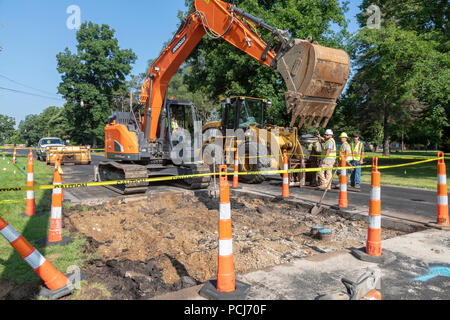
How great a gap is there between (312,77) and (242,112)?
242 inches

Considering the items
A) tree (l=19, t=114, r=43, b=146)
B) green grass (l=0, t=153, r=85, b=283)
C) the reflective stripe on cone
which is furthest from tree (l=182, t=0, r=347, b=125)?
tree (l=19, t=114, r=43, b=146)

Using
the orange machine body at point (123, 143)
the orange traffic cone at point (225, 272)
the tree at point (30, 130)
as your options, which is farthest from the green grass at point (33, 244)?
the tree at point (30, 130)

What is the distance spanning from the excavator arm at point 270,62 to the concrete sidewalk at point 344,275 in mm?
3047

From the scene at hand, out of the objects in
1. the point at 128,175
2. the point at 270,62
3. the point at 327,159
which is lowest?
the point at 128,175

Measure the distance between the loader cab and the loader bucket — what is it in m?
5.41

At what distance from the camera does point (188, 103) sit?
35.0 feet

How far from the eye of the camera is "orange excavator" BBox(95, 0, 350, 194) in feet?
20.7

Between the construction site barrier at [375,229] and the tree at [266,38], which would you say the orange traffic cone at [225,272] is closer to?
the construction site barrier at [375,229]

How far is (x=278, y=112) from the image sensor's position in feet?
66.2

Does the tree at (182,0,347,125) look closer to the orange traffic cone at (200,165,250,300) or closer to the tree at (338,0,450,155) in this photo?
the tree at (338,0,450,155)

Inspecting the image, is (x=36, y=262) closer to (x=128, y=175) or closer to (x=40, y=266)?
(x=40, y=266)

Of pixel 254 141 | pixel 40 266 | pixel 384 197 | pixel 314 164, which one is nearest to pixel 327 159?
pixel 314 164

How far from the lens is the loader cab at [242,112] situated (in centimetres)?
1208
